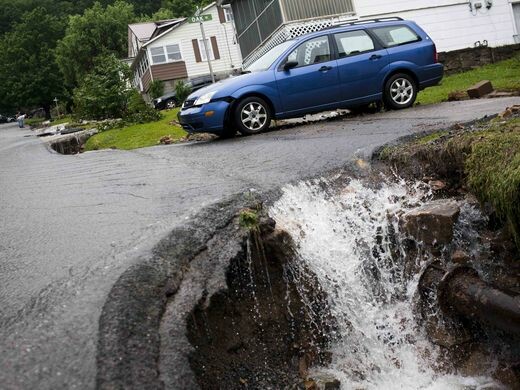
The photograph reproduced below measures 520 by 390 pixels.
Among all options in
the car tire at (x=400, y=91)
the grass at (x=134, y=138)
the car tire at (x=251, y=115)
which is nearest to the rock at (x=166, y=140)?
the grass at (x=134, y=138)

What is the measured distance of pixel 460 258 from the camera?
156 inches

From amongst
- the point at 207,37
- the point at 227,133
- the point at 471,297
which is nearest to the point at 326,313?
the point at 471,297

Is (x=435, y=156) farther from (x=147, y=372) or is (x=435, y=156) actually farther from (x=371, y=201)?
(x=147, y=372)

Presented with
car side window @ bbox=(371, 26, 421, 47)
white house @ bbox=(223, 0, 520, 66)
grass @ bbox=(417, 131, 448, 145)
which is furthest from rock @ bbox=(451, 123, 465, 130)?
white house @ bbox=(223, 0, 520, 66)

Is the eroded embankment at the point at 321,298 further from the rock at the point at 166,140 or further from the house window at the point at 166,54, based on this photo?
the house window at the point at 166,54

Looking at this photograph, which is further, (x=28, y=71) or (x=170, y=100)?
(x=28, y=71)

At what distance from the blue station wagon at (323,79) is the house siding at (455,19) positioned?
992cm

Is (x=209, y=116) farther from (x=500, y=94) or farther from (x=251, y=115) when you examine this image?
(x=500, y=94)

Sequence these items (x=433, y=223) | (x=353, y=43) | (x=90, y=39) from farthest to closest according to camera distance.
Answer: (x=90, y=39), (x=353, y=43), (x=433, y=223)

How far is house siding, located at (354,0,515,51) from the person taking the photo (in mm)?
21219

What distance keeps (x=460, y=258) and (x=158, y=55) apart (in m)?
42.5

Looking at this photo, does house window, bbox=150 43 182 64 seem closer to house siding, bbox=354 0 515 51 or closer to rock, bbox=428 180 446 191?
house siding, bbox=354 0 515 51

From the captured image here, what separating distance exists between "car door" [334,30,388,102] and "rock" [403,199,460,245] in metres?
7.04

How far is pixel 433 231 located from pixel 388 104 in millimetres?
7737
